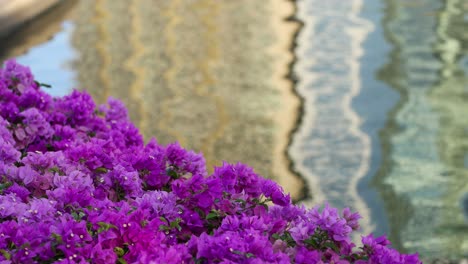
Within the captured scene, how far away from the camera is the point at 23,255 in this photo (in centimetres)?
214

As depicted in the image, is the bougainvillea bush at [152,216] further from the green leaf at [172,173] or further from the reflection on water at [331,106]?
the reflection on water at [331,106]

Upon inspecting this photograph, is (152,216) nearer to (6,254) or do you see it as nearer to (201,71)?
(6,254)

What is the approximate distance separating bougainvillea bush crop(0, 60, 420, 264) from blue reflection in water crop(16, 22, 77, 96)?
15.4 ft

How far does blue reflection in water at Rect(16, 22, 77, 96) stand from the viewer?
7.87 metres

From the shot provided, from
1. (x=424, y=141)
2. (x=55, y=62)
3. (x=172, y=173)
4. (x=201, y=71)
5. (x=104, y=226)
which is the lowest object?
(x=55, y=62)

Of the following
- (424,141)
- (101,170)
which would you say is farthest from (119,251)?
(424,141)

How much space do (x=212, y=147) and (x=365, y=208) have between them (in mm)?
1412

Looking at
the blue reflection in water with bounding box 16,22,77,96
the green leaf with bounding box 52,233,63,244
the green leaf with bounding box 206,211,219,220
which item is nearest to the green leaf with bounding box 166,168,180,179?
the green leaf with bounding box 206,211,219,220

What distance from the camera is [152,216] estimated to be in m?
2.46

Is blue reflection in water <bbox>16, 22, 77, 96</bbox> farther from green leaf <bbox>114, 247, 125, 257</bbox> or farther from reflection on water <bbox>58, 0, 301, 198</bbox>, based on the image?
green leaf <bbox>114, 247, 125, 257</bbox>

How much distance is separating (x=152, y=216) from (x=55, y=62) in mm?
6369

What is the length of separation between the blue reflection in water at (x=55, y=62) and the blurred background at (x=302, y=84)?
0.02 m

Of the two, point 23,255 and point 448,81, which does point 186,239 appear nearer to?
point 23,255

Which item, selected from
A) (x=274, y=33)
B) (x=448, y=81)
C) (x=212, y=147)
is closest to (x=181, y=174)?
(x=212, y=147)
